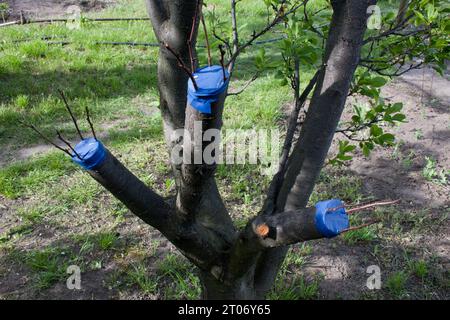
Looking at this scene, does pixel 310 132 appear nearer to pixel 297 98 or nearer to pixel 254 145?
pixel 297 98

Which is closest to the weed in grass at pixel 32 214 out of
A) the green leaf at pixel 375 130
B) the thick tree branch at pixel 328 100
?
the thick tree branch at pixel 328 100

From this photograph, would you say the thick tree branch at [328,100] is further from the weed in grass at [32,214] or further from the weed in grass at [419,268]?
the weed in grass at [32,214]

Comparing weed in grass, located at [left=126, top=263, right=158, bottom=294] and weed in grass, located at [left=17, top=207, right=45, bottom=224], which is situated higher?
weed in grass, located at [left=17, top=207, right=45, bottom=224]

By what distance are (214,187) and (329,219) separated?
78 cm

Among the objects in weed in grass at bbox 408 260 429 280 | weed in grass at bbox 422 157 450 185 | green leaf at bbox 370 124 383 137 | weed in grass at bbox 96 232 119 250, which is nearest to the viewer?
green leaf at bbox 370 124 383 137

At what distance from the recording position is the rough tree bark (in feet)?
Result: 4.15

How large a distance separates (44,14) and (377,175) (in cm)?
625

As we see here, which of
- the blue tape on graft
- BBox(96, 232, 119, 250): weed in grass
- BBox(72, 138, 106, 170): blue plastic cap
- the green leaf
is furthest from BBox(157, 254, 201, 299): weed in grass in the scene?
the blue tape on graft

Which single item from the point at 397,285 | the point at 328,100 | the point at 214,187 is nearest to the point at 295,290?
the point at 397,285

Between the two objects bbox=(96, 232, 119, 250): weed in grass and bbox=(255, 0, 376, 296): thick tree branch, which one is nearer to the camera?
bbox=(255, 0, 376, 296): thick tree branch

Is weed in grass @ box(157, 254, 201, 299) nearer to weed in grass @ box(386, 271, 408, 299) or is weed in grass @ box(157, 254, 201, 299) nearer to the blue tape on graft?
weed in grass @ box(386, 271, 408, 299)

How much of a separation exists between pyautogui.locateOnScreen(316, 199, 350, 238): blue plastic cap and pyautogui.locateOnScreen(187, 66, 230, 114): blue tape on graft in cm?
37

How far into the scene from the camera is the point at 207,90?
38.8 inches
